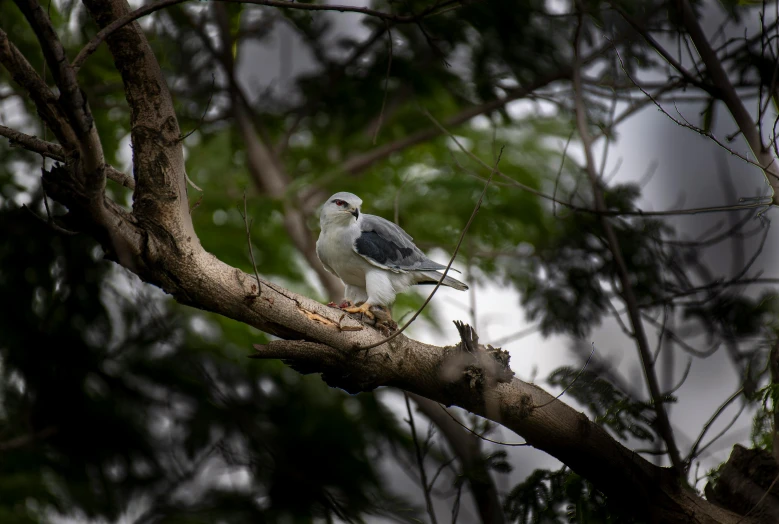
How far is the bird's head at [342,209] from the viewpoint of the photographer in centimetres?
479

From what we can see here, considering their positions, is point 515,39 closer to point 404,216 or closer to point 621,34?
point 621,34

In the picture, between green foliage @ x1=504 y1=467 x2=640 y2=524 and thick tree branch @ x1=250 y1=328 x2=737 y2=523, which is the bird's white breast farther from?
green foliage @ x1=504 y1=467 x2=640 y2=524

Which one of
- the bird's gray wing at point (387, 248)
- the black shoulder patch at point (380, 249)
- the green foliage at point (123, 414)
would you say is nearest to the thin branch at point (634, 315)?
the bird's gray wing at point (387, 248)

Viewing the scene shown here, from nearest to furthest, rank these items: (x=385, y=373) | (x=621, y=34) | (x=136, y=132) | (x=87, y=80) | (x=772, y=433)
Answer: (x=136, y=132), (x=385, y=373), (x=772, y=433), (x=621, y=34), (x=87, y=80)

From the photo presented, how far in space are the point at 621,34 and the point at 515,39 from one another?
1535 millimetres

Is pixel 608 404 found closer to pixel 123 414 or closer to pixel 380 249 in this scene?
pixel 380 249

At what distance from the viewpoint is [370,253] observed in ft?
15.4

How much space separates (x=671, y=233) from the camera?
6.02 m

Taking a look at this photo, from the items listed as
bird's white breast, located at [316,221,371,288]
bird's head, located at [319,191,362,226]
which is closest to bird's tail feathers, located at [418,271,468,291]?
bird's white breast, located at [316,221,371,288]

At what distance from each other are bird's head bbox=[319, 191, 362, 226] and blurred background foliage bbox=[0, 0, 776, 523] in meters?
1.32

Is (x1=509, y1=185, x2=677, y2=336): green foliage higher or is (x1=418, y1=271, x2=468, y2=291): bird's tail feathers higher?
(x1=509, y1=185, x2=677, y2=336): green foliage

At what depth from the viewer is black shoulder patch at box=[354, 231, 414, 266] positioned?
4703mm

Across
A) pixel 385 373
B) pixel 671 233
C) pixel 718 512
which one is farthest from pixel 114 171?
pixel 671 233

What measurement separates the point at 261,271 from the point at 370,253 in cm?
368
